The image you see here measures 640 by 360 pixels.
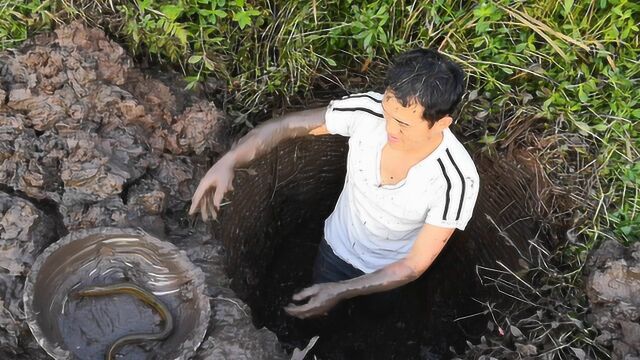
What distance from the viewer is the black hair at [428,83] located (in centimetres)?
129

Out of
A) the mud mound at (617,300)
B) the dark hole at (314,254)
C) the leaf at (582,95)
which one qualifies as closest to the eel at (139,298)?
the dark hole at (314,254)

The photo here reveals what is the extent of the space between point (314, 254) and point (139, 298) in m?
1.07

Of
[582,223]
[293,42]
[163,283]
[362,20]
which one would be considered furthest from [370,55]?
Result: [163,283]

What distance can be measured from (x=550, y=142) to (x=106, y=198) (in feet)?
4.06

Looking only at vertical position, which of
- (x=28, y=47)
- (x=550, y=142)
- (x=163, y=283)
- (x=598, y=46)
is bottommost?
(x=550, y=142)

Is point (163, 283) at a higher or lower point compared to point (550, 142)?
higher

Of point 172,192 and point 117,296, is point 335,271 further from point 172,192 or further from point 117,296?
point 117,296

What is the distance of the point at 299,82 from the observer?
6.12ft

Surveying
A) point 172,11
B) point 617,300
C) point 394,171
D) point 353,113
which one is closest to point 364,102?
point 353,113

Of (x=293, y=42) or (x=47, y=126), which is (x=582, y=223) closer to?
(x=293, y=42)

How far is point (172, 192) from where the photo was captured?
1.63 m

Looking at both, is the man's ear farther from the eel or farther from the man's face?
the eel

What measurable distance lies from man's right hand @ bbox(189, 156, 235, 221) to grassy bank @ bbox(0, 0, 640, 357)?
339 millimetres

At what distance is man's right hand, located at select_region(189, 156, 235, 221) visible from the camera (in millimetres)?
1523
